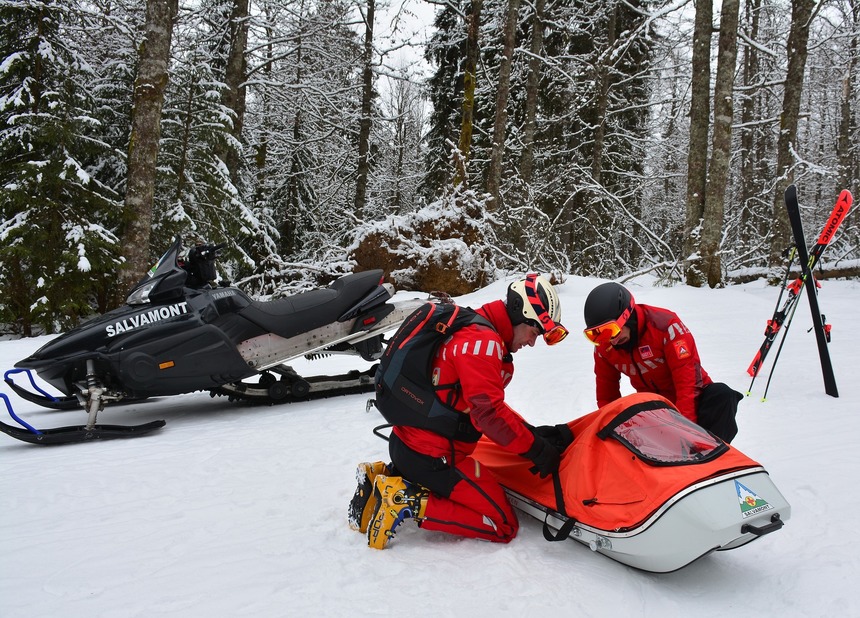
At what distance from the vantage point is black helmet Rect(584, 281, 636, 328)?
3.34 metres

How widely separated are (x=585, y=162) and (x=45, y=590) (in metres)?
17.6

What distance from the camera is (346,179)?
1964 centimetres

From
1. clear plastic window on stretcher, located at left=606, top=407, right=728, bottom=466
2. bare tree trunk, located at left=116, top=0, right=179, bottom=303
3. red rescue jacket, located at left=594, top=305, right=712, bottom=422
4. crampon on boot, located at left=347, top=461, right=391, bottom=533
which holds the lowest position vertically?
crampon on boot, located at left=347, top=461, right=391, bottom=533

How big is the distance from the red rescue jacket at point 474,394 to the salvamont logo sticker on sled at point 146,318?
259 cm

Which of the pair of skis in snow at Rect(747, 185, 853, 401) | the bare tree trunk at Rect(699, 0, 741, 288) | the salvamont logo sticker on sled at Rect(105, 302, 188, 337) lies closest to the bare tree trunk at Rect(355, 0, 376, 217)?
the bare tree trunk at Rect(699, 0, 741, 288)

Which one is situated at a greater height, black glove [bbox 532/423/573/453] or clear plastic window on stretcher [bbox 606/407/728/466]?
clear plastic window on stretcher [bbox 606/407/728/466]

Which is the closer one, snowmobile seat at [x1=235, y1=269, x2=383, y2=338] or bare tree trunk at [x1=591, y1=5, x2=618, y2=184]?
snowmobile seat at [x1=235, y1=269, x2=383, y2=338]

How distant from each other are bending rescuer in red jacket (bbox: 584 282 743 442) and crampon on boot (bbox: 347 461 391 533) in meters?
1.45

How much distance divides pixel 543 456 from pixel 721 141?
318 inches

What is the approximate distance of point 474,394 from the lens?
2.75 meters

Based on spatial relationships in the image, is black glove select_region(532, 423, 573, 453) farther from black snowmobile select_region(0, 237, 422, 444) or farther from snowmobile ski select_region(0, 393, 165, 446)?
snowmobile ski select_region(0, 393, 165, 446)

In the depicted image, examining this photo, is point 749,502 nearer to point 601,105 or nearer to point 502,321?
point 502,321

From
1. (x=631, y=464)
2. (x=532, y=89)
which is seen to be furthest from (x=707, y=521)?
(x=532, y=89)

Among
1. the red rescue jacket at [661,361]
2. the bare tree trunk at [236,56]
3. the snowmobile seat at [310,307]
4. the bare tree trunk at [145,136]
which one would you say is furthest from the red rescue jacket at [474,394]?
the bare tree trunk at [236,56]
